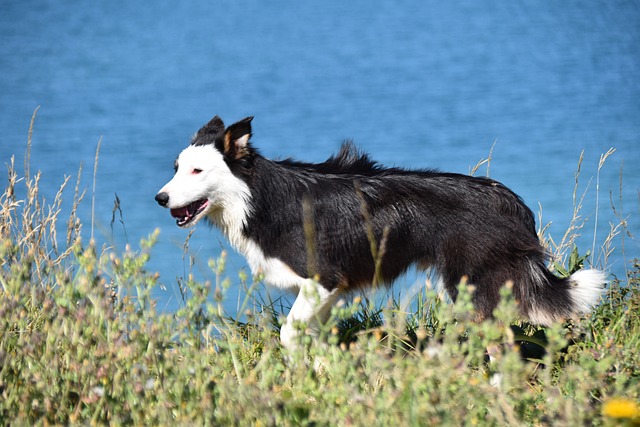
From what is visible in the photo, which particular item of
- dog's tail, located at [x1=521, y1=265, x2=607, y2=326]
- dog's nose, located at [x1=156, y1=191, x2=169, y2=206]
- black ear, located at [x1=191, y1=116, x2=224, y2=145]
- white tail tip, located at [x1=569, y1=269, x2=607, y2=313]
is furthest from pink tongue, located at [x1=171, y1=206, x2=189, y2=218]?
white tail tip, located at [x1=569, y1=269, x2=607, y2=313]

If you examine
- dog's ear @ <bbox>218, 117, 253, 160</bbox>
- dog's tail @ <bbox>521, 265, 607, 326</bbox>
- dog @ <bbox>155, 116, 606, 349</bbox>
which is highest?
dog's ear @ <bbox>218, 117, 253, 160</bbox>

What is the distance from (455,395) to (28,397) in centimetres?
144

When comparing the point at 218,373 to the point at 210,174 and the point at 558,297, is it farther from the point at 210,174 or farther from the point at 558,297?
the point at 558,297

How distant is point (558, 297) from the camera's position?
175 inches

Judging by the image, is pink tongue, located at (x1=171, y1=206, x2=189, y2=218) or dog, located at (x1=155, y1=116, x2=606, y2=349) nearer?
dog, located at (x1=155, y1=116, x2=606, y2=349)

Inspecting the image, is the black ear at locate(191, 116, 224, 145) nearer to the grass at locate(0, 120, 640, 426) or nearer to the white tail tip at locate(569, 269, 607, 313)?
the grass at locate(0, 120, 640, 426)

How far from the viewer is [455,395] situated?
262cm

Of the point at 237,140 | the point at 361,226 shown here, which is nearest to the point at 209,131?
the point at 237,140

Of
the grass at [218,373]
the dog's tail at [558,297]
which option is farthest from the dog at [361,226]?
the grass at [218,373]

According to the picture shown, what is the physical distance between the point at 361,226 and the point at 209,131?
99 cm

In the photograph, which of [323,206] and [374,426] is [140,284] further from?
[323,206]

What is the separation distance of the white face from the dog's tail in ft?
5.40

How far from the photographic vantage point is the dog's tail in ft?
14.5

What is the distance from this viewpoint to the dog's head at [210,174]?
4398 mm
